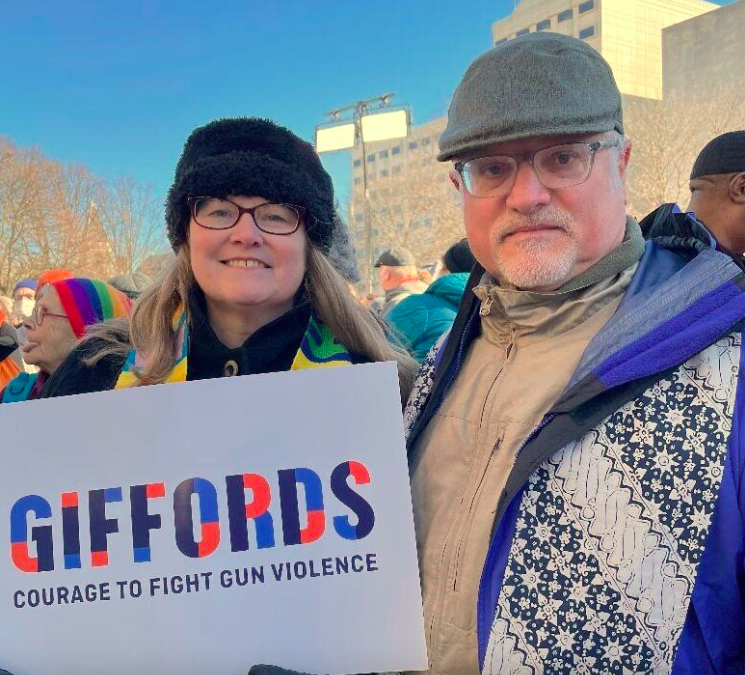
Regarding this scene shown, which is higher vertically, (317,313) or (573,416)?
(317,313)

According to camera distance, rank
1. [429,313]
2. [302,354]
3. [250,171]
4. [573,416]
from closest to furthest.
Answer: [573,416] < [250,171] < [302,354] < [429,313]

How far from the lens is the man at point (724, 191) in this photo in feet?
8.87

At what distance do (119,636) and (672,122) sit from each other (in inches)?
1006

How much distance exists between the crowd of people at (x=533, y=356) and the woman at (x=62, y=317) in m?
0.97

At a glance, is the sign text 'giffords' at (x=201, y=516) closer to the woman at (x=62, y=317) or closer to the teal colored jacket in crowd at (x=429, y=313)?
the woman at (x=62, y=317)

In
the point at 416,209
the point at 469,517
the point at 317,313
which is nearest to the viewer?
the point at 469,517

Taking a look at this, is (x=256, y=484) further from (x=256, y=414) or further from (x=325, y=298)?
(x=325, y=298)

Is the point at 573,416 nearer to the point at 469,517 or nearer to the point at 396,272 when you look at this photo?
Answer: the point at 469,517

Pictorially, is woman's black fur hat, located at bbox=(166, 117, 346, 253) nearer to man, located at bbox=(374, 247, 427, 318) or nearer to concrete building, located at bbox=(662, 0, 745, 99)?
man, located at bbox=(374, 247, 427, 318)

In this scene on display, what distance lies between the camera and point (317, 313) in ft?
6.43

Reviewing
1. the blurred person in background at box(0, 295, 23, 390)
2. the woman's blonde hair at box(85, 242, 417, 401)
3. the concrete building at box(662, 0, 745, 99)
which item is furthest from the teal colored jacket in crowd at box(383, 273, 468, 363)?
the concrete building at box(662, 0, 745, 99)

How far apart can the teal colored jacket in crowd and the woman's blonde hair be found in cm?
126

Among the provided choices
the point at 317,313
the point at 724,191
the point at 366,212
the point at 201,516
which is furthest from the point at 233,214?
the point at 366,212

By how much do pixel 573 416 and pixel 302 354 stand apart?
85 cm
